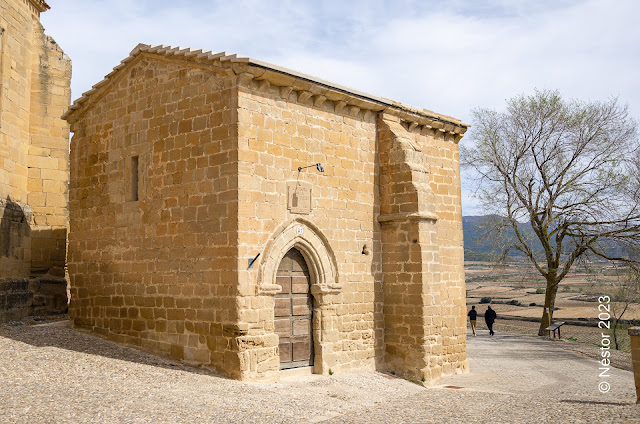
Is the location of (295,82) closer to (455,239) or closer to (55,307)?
(455,239)

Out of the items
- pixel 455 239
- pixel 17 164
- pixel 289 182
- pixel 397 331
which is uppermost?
pixel 17 164

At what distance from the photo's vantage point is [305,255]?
10375mm

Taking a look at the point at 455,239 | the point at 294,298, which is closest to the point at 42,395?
the point at 294,298

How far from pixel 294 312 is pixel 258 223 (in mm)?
1859

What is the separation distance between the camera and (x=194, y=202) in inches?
383

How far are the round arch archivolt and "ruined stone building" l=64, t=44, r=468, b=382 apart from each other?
29 millimetres

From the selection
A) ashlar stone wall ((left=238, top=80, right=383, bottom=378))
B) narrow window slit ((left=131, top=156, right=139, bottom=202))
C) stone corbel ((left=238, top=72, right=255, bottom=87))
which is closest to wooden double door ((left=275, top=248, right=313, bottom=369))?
ashlar stone wall ((left=238, top=80, right=383, bottom=378))

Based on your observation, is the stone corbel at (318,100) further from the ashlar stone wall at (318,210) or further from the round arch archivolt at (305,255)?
the round arch archivolt at (305,255)

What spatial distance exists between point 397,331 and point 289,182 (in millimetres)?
3868

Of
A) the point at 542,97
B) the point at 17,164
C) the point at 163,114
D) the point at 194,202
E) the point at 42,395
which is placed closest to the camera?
the point at 42,395

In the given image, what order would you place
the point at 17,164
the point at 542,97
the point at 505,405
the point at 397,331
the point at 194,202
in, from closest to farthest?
the point at 505,405
the point at 194,202
the point at 397,331
the point at 17,164
the point at 542,97

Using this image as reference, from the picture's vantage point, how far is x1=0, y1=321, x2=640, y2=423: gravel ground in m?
6.93

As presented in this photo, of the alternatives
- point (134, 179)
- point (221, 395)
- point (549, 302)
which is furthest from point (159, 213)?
point (549, 302)

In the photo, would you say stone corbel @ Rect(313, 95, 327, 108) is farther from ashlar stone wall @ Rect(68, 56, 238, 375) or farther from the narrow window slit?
the narrow window slit
